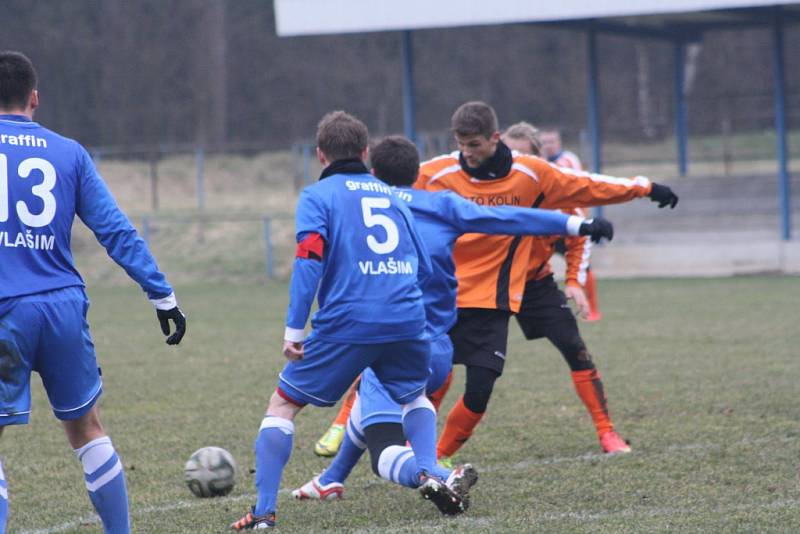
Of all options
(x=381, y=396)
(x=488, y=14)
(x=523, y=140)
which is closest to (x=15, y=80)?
(x=381, y=396)

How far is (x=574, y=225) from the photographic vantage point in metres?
4.76

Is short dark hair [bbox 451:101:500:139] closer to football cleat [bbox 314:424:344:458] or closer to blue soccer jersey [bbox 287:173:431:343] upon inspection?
blue soccer jersey [bbox 287:173:431:343]

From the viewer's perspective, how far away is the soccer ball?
216 inches

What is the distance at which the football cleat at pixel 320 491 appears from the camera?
5.38 metres

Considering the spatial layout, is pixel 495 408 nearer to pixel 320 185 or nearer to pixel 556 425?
pixel 556 425

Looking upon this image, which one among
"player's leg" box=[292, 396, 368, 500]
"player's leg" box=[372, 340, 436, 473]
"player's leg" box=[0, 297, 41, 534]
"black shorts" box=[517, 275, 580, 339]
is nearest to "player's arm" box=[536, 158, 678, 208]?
"black shorts" box=[517, 275, 580, 339]

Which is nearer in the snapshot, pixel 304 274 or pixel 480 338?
pixel 304 274

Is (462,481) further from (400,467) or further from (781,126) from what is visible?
(781,126)

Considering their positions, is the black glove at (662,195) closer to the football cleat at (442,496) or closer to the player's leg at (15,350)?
the football cleat at (442,496)

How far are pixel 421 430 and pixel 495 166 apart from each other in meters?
1.38

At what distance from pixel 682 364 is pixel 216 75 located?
3315cm

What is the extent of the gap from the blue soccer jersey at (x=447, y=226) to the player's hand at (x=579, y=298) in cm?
131

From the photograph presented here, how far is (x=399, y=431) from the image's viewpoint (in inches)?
201

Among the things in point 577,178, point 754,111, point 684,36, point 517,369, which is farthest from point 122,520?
point 754,111
